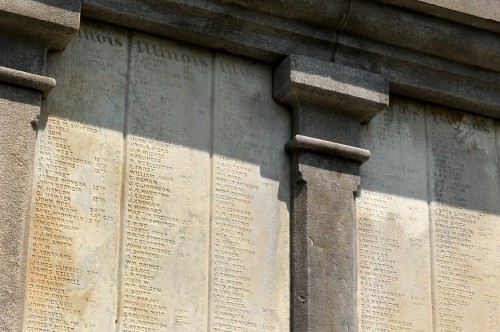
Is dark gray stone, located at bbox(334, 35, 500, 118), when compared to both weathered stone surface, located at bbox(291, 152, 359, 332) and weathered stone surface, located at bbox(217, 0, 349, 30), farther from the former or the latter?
weathered stone surface, located at bbox(291, 152, 359, 332)

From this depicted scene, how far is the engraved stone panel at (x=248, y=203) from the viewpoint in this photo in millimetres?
11211

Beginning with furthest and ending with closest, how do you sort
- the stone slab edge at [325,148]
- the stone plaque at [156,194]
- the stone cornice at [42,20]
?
the stone slab edge at [325,148] < the stone cornice at [42,20] < the stone plaque at [156,194]

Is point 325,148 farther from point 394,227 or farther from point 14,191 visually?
point 14,191

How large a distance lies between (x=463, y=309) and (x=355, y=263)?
1.18 meters

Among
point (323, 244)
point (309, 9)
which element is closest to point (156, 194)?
point (323, 244)

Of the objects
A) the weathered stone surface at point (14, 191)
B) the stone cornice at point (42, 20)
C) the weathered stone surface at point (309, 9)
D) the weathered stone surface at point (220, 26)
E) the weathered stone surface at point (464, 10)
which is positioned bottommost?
the weathered stone surface at point (14, 191)

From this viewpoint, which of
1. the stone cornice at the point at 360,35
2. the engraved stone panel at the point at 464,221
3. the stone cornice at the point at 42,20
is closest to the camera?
the stone cornice at the point at 42,20

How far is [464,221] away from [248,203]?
2.20m

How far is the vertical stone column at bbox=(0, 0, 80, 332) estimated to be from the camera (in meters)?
10.2

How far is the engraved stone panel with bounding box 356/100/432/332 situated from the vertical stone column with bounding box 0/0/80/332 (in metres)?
3.02

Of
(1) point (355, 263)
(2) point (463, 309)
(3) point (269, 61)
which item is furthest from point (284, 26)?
(2) point (463, 309)

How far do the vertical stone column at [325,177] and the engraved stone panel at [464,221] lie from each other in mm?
888

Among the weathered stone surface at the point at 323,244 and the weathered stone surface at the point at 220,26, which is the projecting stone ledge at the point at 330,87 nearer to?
the weathered stone surface at the point at 220,26


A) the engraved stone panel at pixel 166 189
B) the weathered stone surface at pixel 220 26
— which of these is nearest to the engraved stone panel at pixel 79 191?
the engraved stone panel at pixel 166 189
